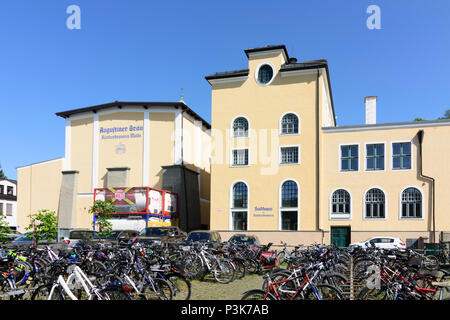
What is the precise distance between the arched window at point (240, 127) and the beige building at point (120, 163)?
6.31 m

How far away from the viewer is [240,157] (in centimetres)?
3512

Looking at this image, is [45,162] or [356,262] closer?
[356,262]

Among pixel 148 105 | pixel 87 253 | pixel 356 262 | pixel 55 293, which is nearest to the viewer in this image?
pixel 55 293

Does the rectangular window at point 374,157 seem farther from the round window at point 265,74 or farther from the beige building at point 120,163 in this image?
the beige building at point 120,163

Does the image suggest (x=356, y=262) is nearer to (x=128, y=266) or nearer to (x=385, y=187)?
(x=128, y=266)

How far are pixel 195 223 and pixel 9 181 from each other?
34923 mm

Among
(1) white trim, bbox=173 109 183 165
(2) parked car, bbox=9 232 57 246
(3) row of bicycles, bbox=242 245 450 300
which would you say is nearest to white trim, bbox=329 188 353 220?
(1) white trim, bbox=173 109 183 165

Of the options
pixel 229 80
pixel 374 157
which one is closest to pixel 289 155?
pixel 374 157

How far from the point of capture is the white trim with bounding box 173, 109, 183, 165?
3938 centimetres

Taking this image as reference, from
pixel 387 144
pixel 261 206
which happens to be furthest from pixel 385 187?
pixel 261 206

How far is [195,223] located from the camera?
1617 inches

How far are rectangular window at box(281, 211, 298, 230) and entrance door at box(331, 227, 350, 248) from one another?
109 inches

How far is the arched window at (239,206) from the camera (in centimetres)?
3438
